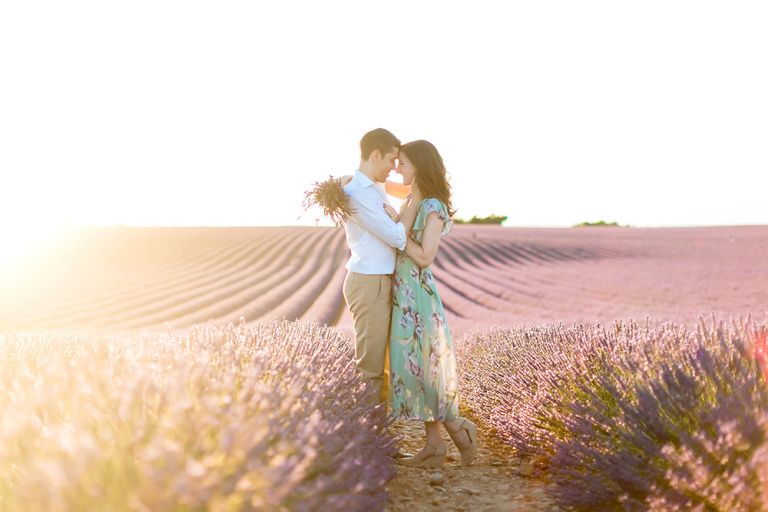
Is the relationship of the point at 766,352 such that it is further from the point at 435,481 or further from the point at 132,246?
the point at 132,246

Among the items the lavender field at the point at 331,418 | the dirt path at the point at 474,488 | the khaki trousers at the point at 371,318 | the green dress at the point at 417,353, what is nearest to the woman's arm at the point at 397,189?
the green dress at the point at 417,353

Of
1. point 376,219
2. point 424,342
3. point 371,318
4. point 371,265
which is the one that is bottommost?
point 424,342

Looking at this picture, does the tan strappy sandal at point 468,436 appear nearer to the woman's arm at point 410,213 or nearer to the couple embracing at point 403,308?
the couple embracing at point 403,308

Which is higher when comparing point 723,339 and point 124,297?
point 723,339

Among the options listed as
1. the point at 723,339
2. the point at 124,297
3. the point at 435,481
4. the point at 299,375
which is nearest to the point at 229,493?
the point at 299,375

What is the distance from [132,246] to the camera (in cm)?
3173

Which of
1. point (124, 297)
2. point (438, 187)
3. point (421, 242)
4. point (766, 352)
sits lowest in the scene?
point (124, 297)

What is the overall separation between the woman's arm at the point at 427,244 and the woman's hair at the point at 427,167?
18cm

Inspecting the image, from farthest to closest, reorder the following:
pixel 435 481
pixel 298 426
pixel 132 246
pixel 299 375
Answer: pixel 132 246 → pixel 435 481 → pixel 299 375 → pixel 298 426

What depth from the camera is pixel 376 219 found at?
387 centimetres

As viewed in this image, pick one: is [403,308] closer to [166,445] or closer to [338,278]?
[166,445]

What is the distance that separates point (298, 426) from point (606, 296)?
1633 cm

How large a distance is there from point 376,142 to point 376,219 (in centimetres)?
52

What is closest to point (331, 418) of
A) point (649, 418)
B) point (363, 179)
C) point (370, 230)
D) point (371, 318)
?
point (649, 418)
